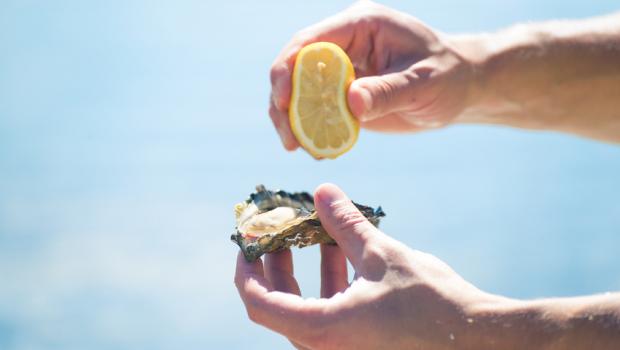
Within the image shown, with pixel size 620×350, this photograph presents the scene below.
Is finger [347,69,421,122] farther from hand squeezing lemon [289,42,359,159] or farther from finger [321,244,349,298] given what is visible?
finger [321,244,349,298]

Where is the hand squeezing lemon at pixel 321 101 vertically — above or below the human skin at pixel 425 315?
above

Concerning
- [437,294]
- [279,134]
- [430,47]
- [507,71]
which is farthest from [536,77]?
[437,294]

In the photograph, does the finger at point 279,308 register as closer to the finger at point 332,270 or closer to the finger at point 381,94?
the finger at point 332,270

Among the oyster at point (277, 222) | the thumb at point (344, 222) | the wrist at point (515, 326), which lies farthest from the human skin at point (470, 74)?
the wrist at point (515, 326)

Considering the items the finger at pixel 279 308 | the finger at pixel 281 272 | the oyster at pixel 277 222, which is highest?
the oyster at pixel 277 222

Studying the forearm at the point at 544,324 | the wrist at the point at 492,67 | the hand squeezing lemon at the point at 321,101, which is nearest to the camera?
the forearm at the point at 544,324

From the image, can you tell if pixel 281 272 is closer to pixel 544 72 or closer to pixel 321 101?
pixel 321 101

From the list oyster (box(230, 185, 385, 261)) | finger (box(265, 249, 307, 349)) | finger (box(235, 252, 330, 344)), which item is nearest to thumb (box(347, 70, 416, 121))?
oyster (box(230, 185, 385, 261))

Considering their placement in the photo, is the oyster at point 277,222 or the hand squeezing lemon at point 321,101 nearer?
the oyster at point 277,222
